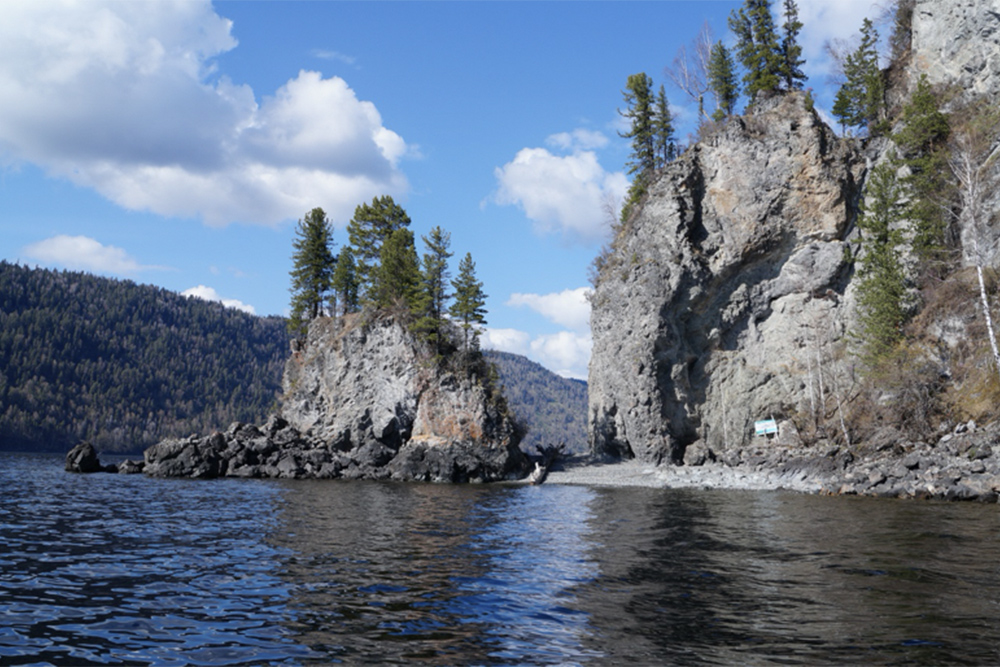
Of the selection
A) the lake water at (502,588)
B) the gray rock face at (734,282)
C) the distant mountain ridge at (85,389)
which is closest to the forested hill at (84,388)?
the distant mountain ridge at (85,389)

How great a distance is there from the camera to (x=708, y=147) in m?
53.1

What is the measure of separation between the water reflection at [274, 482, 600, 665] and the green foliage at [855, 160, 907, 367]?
87.6ft

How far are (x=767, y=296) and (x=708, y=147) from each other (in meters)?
14.4

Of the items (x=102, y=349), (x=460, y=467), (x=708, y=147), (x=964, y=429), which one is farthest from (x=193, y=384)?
(x=964, y=429)

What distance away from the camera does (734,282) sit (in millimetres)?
51500

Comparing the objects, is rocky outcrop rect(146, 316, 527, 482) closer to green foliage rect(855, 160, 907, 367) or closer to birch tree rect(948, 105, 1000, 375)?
green foliage rect(855, 160, 907, 367)

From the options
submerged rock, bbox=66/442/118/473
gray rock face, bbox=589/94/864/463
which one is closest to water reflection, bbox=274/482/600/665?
gray rock face, bbox=589/94/864/463

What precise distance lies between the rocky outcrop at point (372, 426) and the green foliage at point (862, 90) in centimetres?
4031

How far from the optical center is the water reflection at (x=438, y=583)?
8.52 m

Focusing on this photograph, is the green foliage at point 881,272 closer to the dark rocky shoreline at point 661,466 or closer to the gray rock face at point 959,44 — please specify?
the dark rocky shoreline at point 661,466

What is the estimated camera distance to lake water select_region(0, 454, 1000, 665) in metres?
→ 8.22

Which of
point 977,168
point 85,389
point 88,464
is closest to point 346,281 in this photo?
point 88,464

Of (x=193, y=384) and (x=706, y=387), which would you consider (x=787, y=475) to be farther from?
(x=193, y=384)

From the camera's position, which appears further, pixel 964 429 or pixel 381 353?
pixel 381 353
